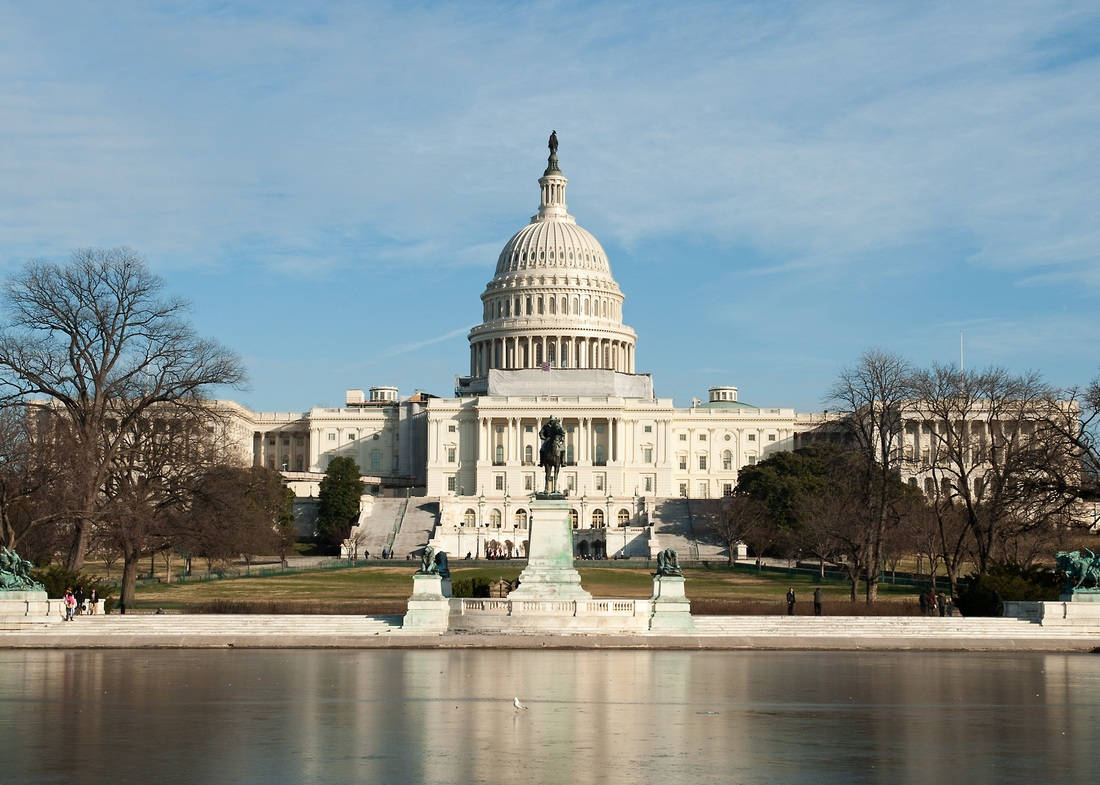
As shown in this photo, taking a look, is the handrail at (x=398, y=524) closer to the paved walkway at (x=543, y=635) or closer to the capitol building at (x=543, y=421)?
the capitol building at (x=543, y=421)

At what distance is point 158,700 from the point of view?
26.2 m

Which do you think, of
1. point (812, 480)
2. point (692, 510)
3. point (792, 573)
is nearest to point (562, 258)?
point (692, 510)

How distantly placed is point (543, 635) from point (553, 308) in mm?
133430

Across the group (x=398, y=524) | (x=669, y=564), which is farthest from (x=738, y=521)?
(x=669, y=564)

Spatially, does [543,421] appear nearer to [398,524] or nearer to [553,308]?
[553,308]

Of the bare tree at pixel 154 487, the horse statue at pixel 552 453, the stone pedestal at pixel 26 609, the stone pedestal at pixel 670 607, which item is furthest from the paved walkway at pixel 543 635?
the bare tree at pixel 154 487

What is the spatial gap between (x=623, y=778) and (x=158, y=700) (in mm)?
10854

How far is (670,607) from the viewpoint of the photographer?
43.3 meters

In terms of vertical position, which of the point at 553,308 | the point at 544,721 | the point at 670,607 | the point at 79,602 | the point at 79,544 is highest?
the point at 553,308

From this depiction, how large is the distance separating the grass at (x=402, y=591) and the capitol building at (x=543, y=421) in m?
51.9

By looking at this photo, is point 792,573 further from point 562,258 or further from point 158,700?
point 562,258

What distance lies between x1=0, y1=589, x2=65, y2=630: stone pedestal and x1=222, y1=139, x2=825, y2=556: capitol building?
94.0 metres

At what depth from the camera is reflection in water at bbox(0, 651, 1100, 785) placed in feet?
62.3

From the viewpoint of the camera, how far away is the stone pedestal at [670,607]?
4297 centimetres
